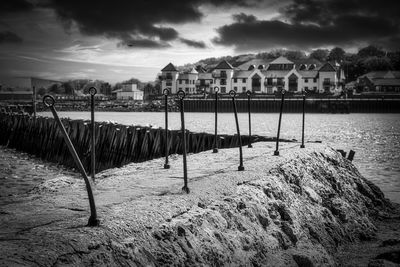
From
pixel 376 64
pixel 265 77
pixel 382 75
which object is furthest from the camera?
pixel 376 64

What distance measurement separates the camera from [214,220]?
5.16 meters

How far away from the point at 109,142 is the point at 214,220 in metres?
13.7

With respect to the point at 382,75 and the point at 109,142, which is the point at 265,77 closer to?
the point at 382,75

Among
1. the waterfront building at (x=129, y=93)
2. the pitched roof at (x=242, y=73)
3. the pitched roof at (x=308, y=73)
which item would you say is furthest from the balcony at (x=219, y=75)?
the waterfront building at (x=129, y=93)

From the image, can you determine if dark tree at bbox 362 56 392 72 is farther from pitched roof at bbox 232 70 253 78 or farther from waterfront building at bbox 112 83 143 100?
waterfront building at bbox 112 83 143 100

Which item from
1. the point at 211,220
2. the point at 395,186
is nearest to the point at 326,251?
the point at 211,220

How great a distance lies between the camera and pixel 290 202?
6.84 meters

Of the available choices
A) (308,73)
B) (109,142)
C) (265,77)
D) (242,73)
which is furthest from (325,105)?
(109,142)

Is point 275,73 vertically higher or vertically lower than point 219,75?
higher

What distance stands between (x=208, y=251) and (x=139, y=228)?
88cm

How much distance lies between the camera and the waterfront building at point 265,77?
106 meters

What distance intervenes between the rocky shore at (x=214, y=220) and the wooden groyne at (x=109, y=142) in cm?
527

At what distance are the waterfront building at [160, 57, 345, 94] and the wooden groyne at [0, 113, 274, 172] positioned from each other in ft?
277

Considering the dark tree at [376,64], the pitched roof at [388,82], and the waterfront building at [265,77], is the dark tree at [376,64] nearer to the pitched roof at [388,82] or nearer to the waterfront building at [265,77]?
the pitched roof at [388,82]
